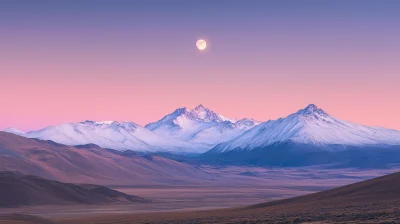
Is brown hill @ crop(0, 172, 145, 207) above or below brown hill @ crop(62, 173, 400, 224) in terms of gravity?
above

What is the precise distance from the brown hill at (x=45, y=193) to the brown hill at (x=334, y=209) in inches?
1496

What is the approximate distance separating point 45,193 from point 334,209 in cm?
6990

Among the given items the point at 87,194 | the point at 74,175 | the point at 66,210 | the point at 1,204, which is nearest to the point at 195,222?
the point at 66,210

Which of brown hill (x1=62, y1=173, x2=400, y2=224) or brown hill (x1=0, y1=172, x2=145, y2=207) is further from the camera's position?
brown hill (x1=0, y1=172, x2=145, y2=207)

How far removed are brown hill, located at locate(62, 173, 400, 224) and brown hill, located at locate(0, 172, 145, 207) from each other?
37987 mm

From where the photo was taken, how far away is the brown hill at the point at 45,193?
10419 cm

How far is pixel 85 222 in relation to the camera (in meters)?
67.9

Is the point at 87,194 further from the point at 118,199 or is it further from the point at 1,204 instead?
the point at 1,204

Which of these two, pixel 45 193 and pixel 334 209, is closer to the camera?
pixel 334 209

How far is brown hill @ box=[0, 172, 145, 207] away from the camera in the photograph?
104m

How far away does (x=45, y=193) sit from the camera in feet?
362

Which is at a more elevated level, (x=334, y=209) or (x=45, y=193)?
(x=45, y=193)

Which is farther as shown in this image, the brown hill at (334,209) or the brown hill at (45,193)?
the brown hill at (45,193)

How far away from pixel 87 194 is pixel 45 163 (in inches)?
3410
